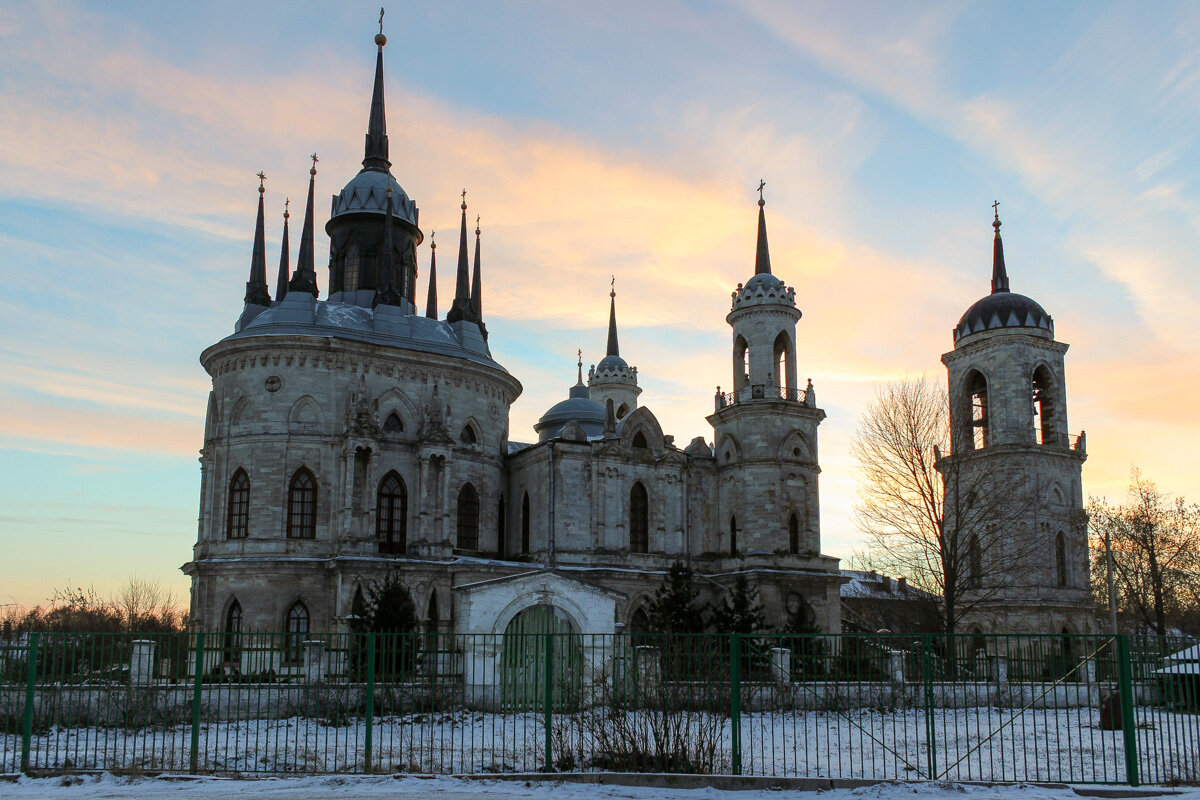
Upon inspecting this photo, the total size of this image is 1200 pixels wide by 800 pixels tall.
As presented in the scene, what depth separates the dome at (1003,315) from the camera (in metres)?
44.5

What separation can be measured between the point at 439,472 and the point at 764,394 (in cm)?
1232

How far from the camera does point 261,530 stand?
32.7 metres

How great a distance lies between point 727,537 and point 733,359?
6942 millimetres

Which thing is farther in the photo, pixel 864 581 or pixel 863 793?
pixel 864 581

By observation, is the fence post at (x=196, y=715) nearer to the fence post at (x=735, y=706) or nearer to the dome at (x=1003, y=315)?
the fence post at (x=735, y=706)

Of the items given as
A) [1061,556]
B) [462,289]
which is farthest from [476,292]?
[1061,556]

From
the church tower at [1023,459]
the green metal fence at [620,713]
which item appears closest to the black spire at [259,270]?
the green metal fence at [620,713]

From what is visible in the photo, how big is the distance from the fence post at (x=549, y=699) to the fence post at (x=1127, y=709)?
25.4 ft

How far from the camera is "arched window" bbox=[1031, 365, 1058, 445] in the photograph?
44.4 metres

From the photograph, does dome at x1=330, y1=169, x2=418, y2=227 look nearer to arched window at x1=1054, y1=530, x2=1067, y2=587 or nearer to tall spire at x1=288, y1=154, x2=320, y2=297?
tall spire at x1=288, y1=154, x2=320, y2=297

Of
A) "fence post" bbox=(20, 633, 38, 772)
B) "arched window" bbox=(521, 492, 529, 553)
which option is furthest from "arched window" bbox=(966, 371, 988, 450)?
"fence post" bbox=(20, 633, 38, 772)

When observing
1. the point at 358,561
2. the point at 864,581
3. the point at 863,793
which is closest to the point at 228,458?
the point at 358,561

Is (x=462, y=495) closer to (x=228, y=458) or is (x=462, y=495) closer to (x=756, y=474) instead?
(x=228, y=458)

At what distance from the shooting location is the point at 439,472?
115ft
